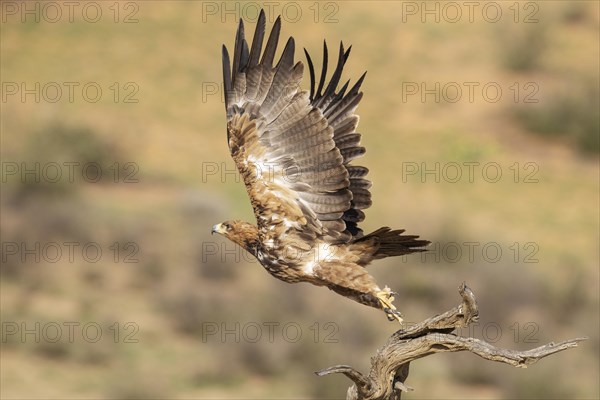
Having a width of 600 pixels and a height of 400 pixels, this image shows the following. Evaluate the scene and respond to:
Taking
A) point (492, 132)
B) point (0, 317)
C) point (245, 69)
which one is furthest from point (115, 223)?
point (245, 69)

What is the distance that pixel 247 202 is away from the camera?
26.9 metres

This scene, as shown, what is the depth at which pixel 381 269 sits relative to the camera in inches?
931

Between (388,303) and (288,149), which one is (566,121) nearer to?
(288,149)

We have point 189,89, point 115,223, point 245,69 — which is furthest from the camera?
point 189,89

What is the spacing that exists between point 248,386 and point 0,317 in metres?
4.30

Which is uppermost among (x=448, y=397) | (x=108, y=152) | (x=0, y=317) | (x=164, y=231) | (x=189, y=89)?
(x=189, y=89)

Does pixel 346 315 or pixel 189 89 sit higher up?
pixel 189 89

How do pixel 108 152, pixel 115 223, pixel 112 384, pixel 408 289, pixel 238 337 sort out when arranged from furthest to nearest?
pixel 108 152 → pixel 115 223 → pixel 408 289 → pixel 238 337 → pixel 112 384

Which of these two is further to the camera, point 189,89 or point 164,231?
point 189,89

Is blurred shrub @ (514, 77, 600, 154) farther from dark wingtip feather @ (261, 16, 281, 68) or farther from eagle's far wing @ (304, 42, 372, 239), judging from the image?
dark wingtip feather @ (261, 16, 281, 68)

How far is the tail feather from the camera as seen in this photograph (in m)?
8.90

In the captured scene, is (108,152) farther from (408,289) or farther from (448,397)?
(448,397)

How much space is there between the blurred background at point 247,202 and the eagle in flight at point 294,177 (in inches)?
382

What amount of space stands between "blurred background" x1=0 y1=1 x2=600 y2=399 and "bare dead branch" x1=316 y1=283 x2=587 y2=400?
32.9 ft
